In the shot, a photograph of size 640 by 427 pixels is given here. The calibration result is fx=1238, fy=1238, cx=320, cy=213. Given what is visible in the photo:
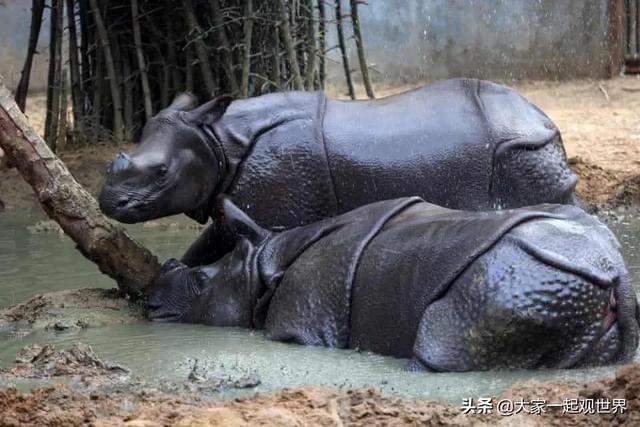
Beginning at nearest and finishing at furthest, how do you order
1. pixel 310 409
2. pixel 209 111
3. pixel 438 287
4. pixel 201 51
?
pixel 310 409 < pixel 438 287 < pixel 209 111 < pixel 201 51

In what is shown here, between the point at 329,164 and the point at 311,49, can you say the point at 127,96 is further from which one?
the point at 329,164

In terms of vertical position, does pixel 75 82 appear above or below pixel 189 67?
below

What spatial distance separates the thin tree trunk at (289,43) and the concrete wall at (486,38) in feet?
20.5

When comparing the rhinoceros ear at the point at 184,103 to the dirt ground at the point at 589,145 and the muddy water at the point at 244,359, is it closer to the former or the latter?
the muddy water at the point at 244,359

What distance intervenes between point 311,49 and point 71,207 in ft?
15.7

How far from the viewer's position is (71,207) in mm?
6348

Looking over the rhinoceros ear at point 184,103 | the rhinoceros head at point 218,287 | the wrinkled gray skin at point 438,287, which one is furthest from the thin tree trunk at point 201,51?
the wrinkled gray skin at point 438,287

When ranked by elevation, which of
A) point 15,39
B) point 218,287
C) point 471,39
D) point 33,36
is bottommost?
point 471,39

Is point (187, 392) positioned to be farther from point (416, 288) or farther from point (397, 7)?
point (397, 7)

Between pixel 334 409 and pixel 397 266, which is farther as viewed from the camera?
pixel 397 266

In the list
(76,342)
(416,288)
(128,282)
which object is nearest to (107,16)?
(128,282)

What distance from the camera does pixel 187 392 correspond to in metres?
4.57

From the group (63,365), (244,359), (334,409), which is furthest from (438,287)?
(63,365)

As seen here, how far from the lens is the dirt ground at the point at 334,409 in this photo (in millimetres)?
3818
